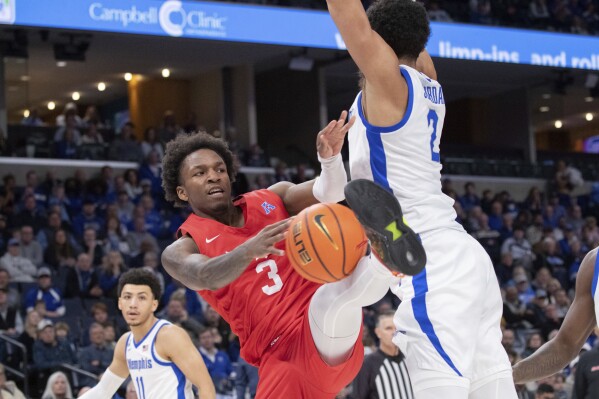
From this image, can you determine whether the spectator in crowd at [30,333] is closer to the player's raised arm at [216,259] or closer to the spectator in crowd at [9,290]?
the spectator in crowd at [9,290]

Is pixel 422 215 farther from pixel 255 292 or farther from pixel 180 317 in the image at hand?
pixel 180 317

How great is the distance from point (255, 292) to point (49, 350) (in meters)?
6.22

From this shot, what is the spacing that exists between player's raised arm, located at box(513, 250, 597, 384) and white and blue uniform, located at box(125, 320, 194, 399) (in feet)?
7.78

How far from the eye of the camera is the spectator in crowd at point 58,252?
481 inches

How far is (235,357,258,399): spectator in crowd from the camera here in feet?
33.5

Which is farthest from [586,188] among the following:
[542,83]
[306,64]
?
[306,64]

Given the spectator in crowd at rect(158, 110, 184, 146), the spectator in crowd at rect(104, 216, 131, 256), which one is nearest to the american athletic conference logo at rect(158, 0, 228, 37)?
the spectator in crowd at rect(158, 110, 184, 146)

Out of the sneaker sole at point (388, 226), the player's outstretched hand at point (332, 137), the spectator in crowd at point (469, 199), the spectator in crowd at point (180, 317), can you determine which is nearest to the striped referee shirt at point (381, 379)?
the spectator in crowd at point (180, 317)

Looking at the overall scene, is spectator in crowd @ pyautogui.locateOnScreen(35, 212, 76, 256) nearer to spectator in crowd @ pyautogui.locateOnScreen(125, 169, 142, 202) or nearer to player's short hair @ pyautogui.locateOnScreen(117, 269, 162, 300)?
spectator in crowd @ pyautogui.locateOnScreen(125, 169, 142, 202)

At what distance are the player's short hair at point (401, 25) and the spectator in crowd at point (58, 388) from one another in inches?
247

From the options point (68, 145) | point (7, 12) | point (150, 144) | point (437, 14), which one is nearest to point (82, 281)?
point (7, 12)

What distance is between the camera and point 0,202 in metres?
13.4

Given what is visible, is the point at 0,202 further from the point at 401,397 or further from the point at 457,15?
the point at 457,15

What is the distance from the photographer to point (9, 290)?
11359 mm
